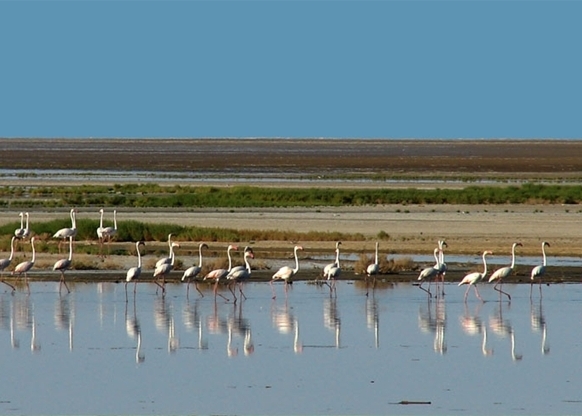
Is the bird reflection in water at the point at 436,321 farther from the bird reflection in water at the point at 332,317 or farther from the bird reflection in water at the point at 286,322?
the bird reflection in water at the point at 286,322

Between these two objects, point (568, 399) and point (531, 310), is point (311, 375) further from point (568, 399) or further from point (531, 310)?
point (531, 310)

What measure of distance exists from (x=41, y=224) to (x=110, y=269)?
9615mm

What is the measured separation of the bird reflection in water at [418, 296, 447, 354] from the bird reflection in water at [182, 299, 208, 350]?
10.6 ft

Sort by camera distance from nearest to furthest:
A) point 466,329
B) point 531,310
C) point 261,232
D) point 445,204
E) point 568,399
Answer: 1. point 568,399
2. point 466,329
3. point 531,310
4. point 261,232
5. point 445,204

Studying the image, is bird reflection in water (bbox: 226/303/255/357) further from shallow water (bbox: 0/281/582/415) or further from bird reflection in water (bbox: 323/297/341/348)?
bird reflection in water (bbox: 323/297/341/348)

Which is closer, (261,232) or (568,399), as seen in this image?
(568,399)

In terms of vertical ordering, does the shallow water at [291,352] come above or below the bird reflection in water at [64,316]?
below

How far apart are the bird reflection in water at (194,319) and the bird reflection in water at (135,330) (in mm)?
748

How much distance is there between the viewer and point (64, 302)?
24500 millimetres

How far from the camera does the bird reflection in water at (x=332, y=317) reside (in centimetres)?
2091

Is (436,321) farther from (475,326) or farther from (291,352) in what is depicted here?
(291,352)

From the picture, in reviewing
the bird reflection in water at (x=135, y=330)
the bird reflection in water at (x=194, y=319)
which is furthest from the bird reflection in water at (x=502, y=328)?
the bird reflection in water at (x=135, y=330)

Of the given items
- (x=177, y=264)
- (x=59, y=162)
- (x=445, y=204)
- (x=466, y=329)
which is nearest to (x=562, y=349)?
(x=466, y=329)

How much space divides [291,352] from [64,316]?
5.03 m
